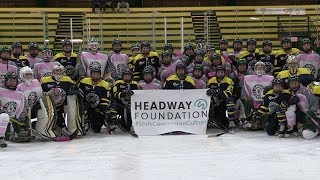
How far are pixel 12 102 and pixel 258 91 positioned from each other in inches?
114

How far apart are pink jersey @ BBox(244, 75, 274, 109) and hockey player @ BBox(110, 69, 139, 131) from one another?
1381 mm

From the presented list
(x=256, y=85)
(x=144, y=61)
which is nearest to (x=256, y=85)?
(x=256, y=85)

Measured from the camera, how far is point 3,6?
14.9m

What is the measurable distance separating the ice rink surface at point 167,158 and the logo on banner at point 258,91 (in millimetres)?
585

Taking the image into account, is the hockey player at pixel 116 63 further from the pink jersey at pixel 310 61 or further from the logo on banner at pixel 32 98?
the pink jersey at pixel 310 61

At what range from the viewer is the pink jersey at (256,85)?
6.08 meters

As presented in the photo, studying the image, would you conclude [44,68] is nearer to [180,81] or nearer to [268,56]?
[180,81]

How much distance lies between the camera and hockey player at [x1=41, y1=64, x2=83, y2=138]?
5.65 m

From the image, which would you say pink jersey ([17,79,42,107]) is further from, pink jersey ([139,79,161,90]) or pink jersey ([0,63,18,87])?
pink jersey ([139,79,161,90])

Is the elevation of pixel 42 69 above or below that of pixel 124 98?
above

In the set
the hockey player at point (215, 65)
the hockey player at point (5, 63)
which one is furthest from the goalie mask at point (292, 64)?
the hockey player at point (5, 63)

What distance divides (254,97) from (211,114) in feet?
1.86

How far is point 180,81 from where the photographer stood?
6.05 metres

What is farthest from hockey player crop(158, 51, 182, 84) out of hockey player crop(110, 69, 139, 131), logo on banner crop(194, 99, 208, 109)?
logo on banner crop(194, 99, 208, 109)
